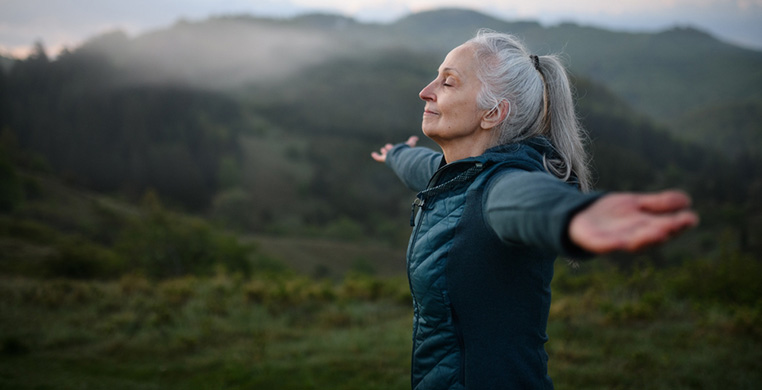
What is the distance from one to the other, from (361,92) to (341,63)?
3732cm

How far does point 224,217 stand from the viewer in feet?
246

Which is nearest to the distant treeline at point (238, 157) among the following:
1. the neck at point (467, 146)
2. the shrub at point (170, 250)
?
the shrub at point (170, 250)

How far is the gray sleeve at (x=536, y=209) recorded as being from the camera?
1152 millimetres

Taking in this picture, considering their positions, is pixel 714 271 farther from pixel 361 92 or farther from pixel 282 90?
pixel 282 90

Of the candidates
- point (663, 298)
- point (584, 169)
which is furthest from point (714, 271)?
point (584, 169)

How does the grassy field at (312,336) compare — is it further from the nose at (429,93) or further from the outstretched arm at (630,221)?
the outstretched arm at (630,221)

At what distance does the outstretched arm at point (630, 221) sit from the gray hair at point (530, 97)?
0.77 metres

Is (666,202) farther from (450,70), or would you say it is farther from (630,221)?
(450,70)

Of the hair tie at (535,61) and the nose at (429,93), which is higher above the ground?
the nose at (429,93)

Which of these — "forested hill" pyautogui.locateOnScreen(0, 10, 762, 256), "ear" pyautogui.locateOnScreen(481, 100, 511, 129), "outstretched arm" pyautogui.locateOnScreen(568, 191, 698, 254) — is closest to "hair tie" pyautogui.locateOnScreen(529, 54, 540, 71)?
"ear" pyautogui.locateOnScreen(481, 100, 511, 129)

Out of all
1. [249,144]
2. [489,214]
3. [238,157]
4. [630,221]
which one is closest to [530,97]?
[489,214]

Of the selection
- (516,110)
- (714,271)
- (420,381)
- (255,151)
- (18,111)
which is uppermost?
(18,111)

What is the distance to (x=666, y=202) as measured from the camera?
3.39ft

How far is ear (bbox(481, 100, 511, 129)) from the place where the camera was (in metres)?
1.89
